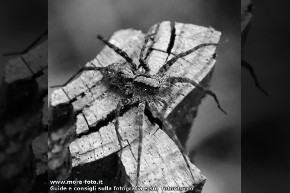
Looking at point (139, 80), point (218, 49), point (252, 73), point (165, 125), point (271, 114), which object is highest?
point (218, 49)

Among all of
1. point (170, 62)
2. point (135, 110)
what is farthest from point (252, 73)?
point (135, 110)

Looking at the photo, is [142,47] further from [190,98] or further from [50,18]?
[50,18]

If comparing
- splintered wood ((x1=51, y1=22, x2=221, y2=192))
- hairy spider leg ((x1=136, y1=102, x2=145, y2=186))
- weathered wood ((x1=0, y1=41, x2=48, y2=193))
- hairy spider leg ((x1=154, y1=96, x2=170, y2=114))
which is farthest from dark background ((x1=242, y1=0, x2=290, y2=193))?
→ weathered wood ((x1=0, y1=41, x2=48, y2=193))

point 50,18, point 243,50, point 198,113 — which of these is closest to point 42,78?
point 50,18

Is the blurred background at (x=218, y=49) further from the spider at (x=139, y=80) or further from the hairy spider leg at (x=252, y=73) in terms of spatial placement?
the spider at (x=139, y=80)

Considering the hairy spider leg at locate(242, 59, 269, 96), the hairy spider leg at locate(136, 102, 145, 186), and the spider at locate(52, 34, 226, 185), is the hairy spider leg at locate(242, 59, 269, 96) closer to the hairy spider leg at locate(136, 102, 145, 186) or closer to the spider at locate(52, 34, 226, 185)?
the spider at locate(52, 34, 226, 185)

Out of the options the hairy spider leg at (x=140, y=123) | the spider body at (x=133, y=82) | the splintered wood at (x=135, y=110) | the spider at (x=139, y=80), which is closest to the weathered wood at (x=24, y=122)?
the splintered wood at (x=135, y=110)

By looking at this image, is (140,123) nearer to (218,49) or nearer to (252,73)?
(252,73)
